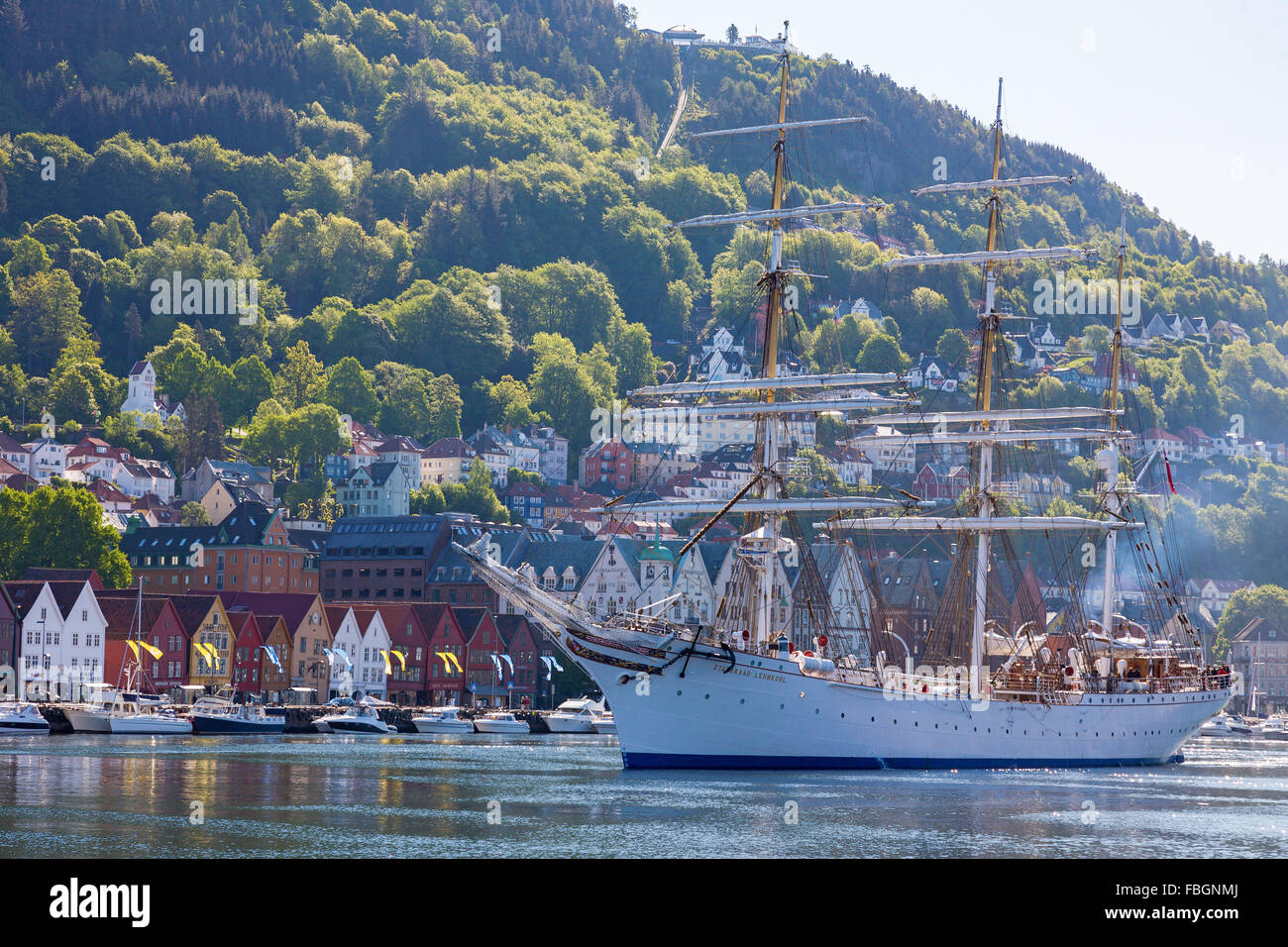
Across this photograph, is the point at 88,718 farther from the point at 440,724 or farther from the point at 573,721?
the point at 573,721

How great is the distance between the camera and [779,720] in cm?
7188

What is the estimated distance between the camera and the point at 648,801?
59812 mm

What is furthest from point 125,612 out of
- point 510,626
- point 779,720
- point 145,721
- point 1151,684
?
point 1151,684

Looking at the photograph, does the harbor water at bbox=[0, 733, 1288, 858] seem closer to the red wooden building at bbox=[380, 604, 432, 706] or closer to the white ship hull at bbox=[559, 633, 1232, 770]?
the white ship hull at bbox=[559, 633, 1232, 770]

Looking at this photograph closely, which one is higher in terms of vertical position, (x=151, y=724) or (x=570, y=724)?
(x=151, y=724)

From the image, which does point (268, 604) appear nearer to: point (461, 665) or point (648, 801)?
point (461, 665)

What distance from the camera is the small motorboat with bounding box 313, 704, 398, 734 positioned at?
373 ft

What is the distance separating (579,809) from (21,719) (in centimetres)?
5179

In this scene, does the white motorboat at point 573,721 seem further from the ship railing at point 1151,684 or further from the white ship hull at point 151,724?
the ship railing at point 1151,684

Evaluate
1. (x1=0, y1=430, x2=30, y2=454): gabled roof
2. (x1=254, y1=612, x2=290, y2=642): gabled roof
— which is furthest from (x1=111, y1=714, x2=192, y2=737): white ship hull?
(x1=0, y1=430, x2=30, y2=454): gabled roof

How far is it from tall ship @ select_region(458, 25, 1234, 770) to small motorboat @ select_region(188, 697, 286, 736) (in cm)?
3192

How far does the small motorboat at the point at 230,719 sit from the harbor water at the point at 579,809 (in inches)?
772
